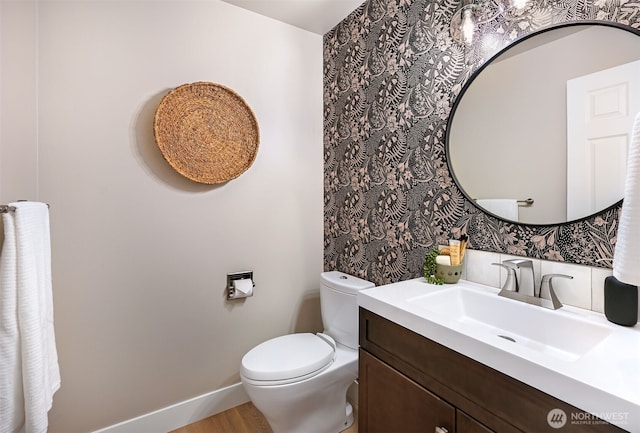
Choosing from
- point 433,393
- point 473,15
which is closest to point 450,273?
point 433,393

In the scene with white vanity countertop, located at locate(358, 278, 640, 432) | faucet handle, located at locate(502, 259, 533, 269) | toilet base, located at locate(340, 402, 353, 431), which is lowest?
toilet base, located at locate(340, 402, 353, 431)

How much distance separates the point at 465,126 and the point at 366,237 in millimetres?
826

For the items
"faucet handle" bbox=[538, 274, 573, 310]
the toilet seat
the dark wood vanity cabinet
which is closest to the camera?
the dark wood vanity cabinet

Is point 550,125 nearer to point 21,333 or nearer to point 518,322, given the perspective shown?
point 518,322

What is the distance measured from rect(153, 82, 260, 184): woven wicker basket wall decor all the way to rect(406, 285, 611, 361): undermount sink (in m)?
1.29

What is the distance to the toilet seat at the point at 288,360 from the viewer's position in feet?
4.68

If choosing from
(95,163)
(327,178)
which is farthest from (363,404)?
(95,163)

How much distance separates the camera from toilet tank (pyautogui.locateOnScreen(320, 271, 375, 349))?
5.70 feet

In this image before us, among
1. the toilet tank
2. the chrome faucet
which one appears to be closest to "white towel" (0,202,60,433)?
the toilet tank

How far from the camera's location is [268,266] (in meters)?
2.04

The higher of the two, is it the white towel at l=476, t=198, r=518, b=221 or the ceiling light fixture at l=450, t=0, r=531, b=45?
the ceiling light fixture at l=450, t=0, r=531, b=45

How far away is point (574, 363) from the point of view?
687 millimetres

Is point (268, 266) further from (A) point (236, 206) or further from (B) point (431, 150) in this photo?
(B) point (431, 150)

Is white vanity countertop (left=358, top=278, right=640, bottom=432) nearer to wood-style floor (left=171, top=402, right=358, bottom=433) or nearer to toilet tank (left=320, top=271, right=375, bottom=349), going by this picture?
toilet tank (left=320, top=271, right=375, bottom=349)
